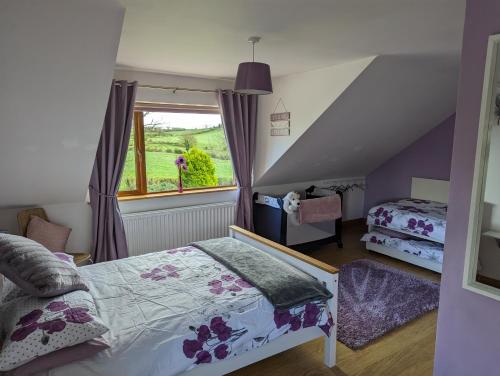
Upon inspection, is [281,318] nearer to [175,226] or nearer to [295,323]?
[295,323]

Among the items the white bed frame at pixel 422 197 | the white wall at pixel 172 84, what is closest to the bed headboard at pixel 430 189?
the white bed frame at pixel 422 197

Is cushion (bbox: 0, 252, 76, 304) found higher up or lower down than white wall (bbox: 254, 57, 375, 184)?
lower down

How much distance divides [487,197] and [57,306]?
2.01 m

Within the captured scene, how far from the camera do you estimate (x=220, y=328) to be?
1.82 metres

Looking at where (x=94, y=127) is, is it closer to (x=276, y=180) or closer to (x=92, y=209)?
(x=92, y=209)

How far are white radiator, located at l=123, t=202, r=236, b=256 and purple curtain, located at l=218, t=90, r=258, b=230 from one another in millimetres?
181

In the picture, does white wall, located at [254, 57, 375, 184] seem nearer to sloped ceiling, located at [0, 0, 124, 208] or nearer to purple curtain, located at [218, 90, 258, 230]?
purple curtain, located at [218, 90, 258, 230]

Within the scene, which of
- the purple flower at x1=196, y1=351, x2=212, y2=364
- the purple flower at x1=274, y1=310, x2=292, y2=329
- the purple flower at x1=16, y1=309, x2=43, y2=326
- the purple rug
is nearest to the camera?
the purple flower at x1=16, y1=309, x2=43, y2=326

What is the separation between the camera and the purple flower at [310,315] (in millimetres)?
2082

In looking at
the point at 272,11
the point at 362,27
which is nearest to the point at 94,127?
the point at 272,11

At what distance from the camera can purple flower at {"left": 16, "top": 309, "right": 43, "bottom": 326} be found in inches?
59.3

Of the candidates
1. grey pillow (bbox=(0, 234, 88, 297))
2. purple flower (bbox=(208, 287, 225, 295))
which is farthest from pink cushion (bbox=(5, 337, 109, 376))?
purple flower (bbox=(208, 287, 225, 295))

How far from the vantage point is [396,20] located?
206 centimetres

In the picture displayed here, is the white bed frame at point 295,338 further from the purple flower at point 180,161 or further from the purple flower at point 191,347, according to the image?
the purple flower at point 180,161
